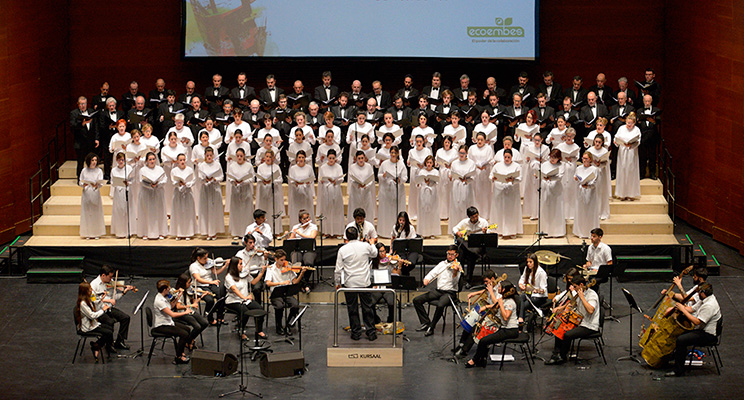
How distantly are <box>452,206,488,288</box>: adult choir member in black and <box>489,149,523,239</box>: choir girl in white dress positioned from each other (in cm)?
130

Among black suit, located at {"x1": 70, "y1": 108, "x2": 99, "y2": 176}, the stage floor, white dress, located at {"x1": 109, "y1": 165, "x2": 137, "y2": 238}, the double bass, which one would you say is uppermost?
black suit, located at {"x1": 70, "y1": 108, "x2": 99, "y2": 176}

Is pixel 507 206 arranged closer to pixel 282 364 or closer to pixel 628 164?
pixel 628 164

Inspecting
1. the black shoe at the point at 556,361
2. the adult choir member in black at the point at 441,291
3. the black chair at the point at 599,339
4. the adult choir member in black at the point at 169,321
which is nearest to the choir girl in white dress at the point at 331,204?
the adult choir member in black at the point at 441,291

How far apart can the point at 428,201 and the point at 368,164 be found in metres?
1.09

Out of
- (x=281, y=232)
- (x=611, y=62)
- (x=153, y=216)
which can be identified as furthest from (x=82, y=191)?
(x=611, y=62)

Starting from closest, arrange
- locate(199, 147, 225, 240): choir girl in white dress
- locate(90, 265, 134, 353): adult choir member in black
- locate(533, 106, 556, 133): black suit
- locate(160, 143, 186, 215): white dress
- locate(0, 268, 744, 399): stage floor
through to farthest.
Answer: locate(0, 268, 744, 399): stage floor, locate(90, 265, 134, 353): adult choir member in black, locate(199, 147, 225, 240): choir girl in white dress, locate(160, 143, 186, 215): white dress, locate(533, 106, 556, 133): black suit

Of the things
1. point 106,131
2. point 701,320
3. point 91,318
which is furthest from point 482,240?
point 106,131

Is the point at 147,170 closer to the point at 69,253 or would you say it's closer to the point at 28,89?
the point at 69,253

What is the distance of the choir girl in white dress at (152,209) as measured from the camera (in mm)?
15664

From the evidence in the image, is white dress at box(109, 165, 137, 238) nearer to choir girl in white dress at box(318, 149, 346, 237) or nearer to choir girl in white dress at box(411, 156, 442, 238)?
choir girl in white dress at box(318, 149, 346, 237)

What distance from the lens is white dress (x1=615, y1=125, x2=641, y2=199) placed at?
16.5 meters

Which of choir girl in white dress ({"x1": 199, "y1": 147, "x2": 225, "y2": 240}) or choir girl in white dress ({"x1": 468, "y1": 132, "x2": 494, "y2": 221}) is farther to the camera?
choir girl in white dress ({"x1": 468, "y1": 132, "x2": 494, "y2": 221})

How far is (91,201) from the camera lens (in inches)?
619

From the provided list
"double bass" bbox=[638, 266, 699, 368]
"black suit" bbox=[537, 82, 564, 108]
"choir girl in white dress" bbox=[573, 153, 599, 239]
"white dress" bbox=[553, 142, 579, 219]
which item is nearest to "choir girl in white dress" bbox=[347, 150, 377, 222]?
"white dress" bbox=[553, 142, 579, 219]
